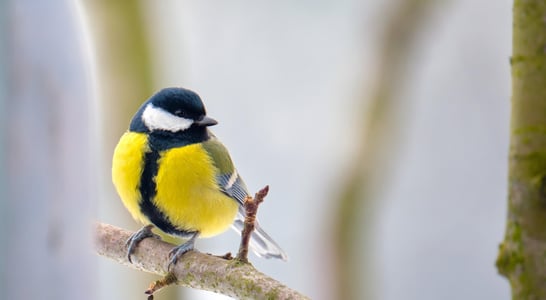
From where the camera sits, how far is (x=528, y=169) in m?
0.41

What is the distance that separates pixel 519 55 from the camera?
426mm

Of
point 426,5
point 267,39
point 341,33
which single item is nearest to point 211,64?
point 267,39

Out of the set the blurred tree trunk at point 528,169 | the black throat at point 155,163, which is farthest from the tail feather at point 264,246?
the blurred tree trunk at point 528,169

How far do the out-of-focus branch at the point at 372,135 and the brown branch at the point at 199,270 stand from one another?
1.48 feet

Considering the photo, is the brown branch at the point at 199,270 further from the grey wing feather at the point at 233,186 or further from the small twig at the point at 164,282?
the grey wing feather at the point at 233,186

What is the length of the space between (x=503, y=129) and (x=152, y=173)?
3.44 ft

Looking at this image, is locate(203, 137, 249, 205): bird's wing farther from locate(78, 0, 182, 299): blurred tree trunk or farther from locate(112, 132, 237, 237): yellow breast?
locate(78, 0, 182, 299): blurred tree trunk

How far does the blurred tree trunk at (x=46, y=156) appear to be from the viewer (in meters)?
0.32

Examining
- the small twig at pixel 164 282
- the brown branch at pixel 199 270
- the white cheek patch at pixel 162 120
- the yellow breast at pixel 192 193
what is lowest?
the small twig at pixel 164 282

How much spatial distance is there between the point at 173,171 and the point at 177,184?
0.02 meters

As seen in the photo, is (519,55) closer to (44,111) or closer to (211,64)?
(44,111)

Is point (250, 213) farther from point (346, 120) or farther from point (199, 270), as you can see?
point (346, 120)

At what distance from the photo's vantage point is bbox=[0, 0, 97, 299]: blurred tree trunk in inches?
12.8

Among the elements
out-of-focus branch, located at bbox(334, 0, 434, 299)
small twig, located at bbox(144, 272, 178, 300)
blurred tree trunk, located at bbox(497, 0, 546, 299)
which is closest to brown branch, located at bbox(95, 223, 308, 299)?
small twig, located at bbox(144, 272, 178, 300)
